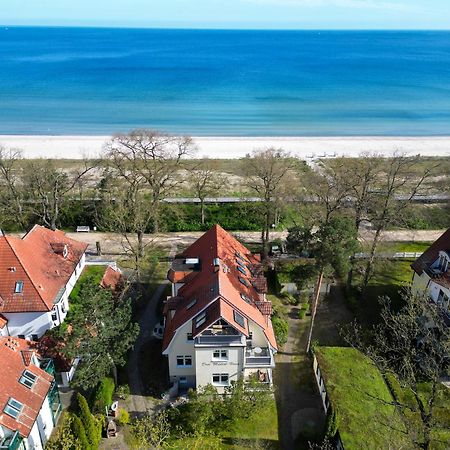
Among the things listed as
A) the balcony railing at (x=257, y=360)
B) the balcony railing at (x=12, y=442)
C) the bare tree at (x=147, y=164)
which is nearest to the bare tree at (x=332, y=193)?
the balcony railing at (x=257, y=360)

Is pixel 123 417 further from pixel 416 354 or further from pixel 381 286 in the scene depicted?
pixel 381 286

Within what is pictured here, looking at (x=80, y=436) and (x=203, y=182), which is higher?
(x=203, y=182)

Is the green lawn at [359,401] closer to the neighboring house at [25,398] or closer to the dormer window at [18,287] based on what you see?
the neighboring house at [25,398]

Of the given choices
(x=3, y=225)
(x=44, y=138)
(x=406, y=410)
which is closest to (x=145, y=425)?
(x=406, y=410)

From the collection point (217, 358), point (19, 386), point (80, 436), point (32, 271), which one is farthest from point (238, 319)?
point (32, 271)

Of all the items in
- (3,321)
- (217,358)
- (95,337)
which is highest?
(95,337)

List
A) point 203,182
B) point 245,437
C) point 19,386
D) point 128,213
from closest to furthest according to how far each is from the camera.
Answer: point 19,386, point 245,437, point 128,213, point 203,182
